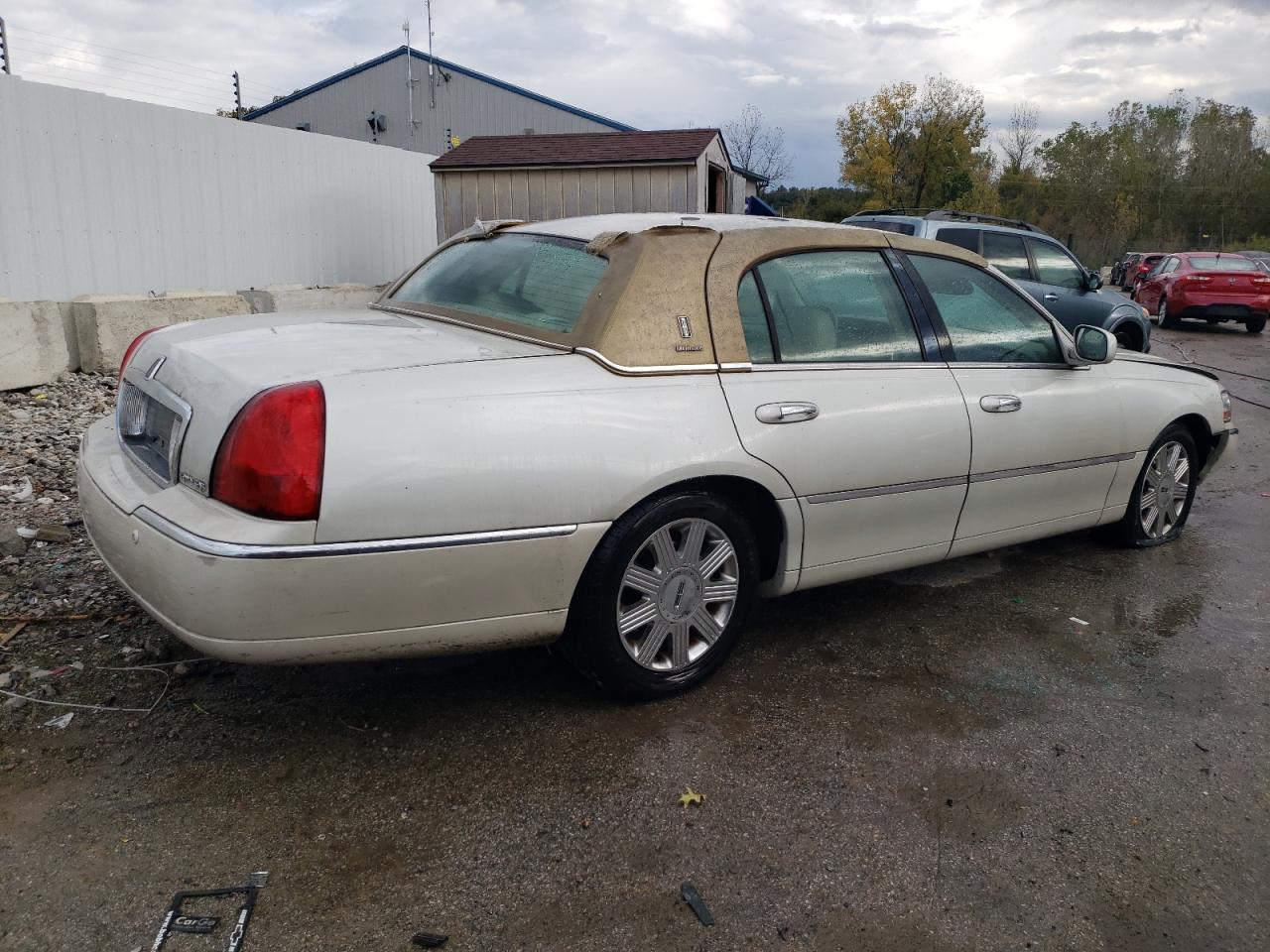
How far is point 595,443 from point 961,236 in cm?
892

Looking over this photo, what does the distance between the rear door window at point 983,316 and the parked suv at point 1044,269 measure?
6594 millimetres

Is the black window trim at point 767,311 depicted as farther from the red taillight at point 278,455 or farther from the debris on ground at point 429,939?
the debris on ground at point 429,939

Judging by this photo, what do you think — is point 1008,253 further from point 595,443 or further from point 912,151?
point 912,151

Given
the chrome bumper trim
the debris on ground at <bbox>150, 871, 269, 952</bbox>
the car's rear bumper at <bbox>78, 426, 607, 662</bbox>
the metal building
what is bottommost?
the debris on ground at <bbox>150, 871, 269, 952</bbox>

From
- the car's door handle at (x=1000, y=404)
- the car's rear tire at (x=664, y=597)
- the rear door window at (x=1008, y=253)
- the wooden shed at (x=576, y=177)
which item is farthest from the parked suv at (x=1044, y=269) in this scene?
the car's rear tire at (x=664, y=597)

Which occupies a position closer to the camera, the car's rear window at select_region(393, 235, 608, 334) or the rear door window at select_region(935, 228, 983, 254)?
the car's rear window at select_region(393, 235, 608, 334)

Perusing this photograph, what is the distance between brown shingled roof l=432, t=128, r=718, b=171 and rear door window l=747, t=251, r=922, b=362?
7463mm

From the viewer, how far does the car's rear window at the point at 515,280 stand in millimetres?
3408

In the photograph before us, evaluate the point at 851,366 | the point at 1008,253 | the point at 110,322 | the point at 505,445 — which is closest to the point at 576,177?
the point at 1008,253

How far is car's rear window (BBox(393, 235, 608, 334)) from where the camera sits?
341cm

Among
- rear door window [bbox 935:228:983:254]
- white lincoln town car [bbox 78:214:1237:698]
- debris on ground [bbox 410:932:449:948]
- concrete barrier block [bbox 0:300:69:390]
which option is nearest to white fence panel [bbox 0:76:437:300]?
concrete barrier block [bbox 0:300:69:390]

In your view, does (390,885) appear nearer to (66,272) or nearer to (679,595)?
(679,595)

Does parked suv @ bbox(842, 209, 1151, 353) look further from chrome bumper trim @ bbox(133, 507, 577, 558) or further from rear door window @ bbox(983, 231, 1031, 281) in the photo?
chrome bumper trim @ bbox(133, 507, 577, 558)

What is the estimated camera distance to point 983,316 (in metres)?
4.30
